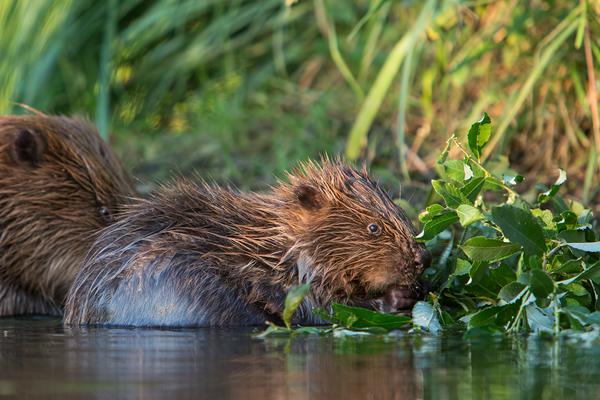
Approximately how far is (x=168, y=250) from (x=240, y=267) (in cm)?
28

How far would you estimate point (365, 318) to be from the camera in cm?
226

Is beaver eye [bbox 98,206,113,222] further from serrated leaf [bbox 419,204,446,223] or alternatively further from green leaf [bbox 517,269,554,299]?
green leaf [bbox 517,269,554,299]

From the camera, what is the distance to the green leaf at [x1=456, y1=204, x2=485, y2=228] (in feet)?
7.46

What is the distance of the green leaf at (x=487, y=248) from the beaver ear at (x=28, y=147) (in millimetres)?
2156

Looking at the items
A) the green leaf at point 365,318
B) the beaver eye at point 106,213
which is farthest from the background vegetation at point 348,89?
the beaver eye at point 106,213

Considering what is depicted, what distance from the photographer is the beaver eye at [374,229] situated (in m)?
2.67

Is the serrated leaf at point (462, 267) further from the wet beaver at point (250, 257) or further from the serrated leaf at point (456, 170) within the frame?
the serrated leaf at point (456, 170)

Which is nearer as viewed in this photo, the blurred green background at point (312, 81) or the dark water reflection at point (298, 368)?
the dark water reflection at point (298, 368)

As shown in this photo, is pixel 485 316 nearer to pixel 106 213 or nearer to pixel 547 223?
pixel 547 223

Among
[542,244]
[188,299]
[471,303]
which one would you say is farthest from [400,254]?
[188,299]

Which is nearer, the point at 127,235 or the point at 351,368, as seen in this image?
the point at 351,368

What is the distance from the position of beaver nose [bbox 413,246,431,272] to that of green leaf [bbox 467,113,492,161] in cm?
42

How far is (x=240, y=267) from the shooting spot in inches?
106

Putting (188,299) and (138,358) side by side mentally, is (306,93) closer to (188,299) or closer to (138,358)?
(188,299)
